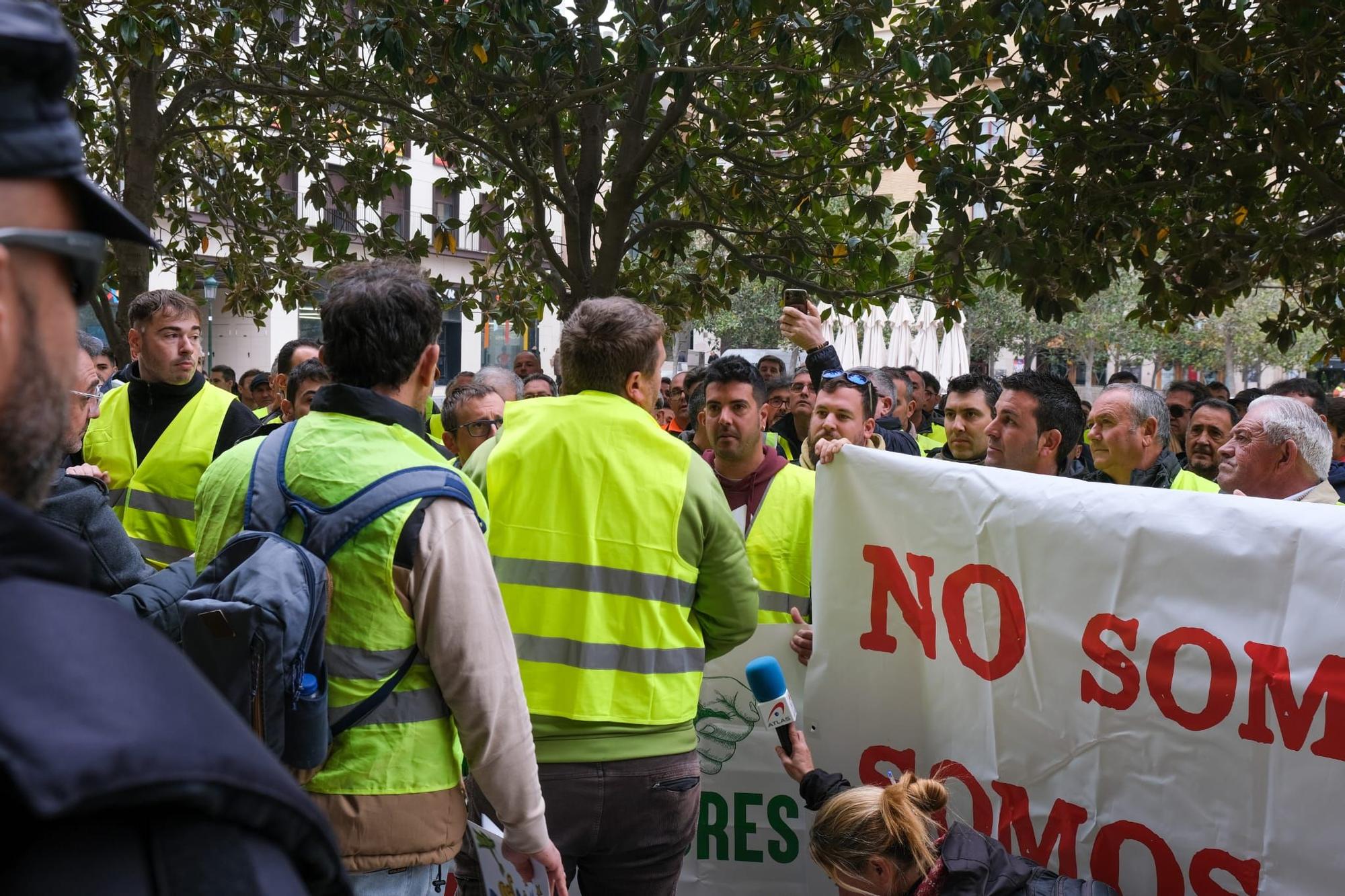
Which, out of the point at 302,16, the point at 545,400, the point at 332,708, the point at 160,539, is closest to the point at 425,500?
the point at 332,708

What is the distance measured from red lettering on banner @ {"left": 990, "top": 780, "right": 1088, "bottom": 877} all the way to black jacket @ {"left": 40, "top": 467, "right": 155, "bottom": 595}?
2369 millimetres

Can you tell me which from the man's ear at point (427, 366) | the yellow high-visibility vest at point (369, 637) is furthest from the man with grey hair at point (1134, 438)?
the yellow high-visibility vest at point (369, 637)

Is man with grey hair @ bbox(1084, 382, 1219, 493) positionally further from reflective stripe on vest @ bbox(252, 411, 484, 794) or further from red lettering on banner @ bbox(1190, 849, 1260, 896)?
reflective stripe on vest @ bbox(252, 411, 484, 794)

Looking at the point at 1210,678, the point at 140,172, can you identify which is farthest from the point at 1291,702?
the point at 140,172

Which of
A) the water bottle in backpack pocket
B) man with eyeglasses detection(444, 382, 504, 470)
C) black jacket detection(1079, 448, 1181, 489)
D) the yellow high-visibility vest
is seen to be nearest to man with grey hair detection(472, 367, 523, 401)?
man with eyeglasses detection(444, 382, 504, 470)

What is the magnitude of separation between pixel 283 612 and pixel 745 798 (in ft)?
8.04

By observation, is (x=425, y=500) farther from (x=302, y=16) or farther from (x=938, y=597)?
(x=302, y=16)

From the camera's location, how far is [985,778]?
139 inches

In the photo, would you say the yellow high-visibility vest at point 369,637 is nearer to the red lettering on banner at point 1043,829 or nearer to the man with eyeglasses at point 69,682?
the man with eyeglasses at point 69,682

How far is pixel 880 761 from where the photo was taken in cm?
388

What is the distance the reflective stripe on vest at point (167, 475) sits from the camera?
4.71 meters

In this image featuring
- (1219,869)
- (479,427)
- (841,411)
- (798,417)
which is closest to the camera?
(1219,869)

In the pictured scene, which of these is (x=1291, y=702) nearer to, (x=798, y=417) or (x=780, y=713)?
(x=780, y=713)

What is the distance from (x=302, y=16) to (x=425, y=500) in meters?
8.35
